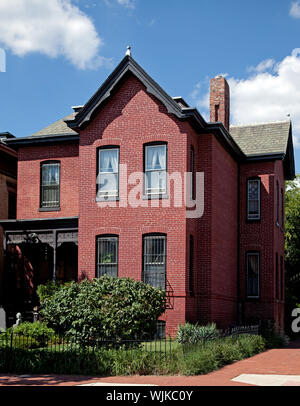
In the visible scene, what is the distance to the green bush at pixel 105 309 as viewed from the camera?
695 inches

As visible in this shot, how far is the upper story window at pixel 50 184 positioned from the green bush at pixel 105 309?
8.59 meters

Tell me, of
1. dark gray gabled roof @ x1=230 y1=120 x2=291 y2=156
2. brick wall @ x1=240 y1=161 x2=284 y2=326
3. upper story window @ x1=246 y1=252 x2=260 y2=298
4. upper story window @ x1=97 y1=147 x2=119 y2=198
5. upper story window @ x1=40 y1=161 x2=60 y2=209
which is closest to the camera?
upper story window @ x1=97 y1=147 x2=119 y2=198

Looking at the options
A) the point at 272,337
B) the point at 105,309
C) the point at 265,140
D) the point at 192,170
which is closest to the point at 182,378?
the point at 105,309

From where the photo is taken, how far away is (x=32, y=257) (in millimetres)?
27406

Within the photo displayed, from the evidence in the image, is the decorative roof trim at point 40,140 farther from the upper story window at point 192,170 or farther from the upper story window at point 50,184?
the upper story window at point 192,170

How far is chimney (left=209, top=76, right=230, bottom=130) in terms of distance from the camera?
30.7 m

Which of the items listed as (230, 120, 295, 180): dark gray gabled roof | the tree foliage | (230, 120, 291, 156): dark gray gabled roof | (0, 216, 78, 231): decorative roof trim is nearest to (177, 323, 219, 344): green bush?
(0, 216, 78, 231): decorative roof trim

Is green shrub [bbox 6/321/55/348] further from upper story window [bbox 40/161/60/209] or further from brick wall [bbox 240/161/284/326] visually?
brick wall [bbox 240/161/284/326]

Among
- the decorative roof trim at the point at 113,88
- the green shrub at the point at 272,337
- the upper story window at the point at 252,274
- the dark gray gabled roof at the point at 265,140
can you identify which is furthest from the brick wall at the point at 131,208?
the upper story window at the point at 252,274

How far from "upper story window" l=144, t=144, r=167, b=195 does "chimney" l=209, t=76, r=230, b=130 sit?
841 centimetres

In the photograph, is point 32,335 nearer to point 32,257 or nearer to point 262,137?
point 32,257

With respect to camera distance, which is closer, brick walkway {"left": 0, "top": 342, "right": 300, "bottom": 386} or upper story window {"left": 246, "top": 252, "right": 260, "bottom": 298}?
brick walkway {"left": 0, "top": 342, "right": 300, "bottom": 386}
